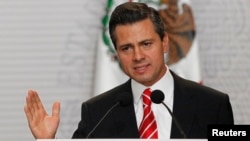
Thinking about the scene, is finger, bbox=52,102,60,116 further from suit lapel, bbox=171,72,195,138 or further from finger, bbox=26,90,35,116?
suit lapel, bbox=171,72,195,138

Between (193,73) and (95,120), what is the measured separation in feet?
4.16

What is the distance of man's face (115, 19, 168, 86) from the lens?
6.51ft

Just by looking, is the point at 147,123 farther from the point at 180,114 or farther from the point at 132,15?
the point at 132,15

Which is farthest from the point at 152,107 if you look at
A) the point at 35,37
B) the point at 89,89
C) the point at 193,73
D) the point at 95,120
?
the point at 35,37

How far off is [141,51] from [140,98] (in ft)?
0.59

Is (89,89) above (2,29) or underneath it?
underneath

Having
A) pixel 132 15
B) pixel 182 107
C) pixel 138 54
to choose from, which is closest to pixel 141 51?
pixel 138 54

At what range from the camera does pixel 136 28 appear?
2.03 metres

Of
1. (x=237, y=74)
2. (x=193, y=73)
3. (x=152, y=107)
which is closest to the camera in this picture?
(x=152, y=107)

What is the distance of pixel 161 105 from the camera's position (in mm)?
1944

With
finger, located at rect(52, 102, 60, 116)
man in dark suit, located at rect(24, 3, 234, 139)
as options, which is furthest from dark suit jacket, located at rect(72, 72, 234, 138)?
finger, located at rect(52, 102, 60, 116)

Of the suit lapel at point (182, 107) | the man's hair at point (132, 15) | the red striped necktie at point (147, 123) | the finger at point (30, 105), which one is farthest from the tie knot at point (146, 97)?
the finger at point (30, 105)

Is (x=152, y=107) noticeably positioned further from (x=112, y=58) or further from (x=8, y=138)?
(x=8, y=138)

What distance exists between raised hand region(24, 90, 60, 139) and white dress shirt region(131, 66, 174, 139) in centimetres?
32
